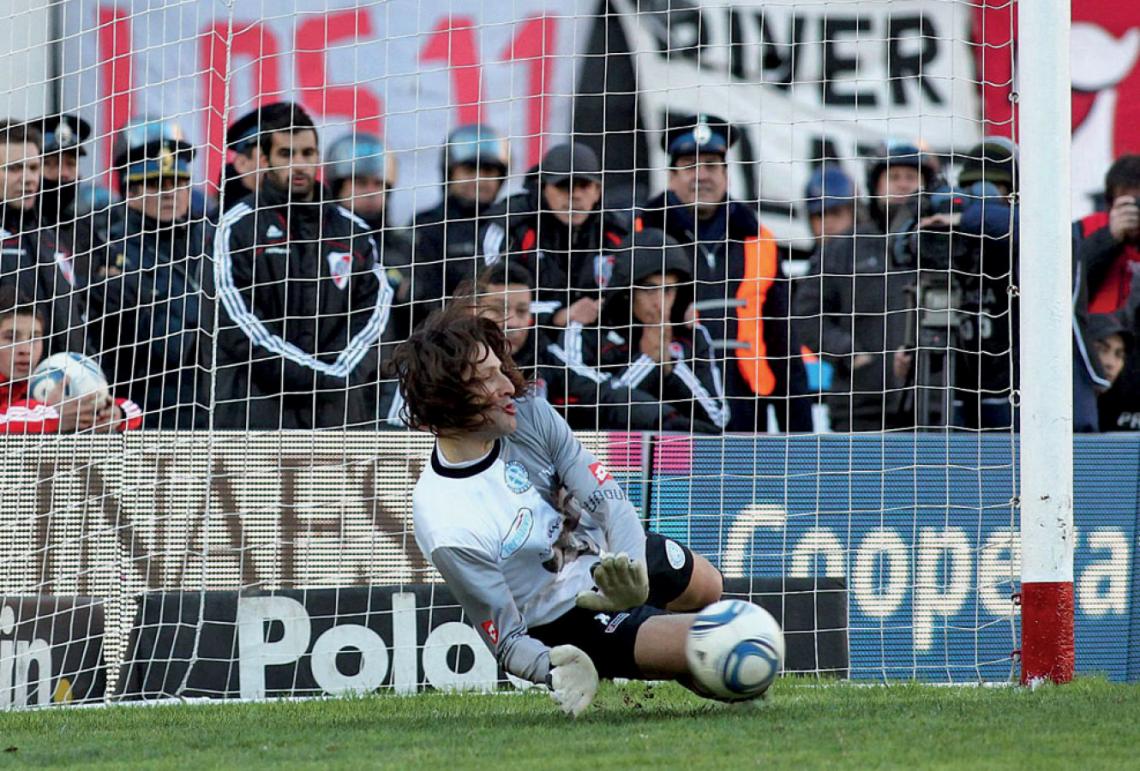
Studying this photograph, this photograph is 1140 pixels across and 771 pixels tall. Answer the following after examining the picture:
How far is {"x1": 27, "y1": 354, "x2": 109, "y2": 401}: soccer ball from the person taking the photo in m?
7.71

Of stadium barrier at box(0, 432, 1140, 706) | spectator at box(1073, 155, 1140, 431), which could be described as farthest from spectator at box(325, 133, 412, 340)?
spectator at box(1073, 155, 1140, 431)

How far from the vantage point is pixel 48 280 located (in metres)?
7.94

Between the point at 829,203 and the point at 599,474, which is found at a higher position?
the point at 829,203

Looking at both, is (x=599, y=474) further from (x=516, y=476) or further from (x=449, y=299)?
(x=449, y=299)

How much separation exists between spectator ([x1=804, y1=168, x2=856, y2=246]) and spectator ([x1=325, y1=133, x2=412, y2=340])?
2222 mm

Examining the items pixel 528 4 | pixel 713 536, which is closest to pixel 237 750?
pixel 713 536

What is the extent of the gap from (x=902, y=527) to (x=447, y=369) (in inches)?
137

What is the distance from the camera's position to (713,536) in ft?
24.9

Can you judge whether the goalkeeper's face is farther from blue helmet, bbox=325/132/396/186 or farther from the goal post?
blue helmet, bbox=325/132/396/186

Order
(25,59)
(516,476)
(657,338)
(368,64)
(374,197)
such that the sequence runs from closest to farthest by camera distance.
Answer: (516,476)
(657,338)
(374,197)
(25,59)
(368,64)

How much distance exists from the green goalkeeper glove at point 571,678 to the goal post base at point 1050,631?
7.35 ft

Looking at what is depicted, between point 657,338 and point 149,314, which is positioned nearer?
point 149,314

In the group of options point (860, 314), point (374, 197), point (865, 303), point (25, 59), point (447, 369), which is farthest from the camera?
point (25, 59)

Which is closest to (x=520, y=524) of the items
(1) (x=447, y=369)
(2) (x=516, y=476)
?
(2) (x=516, y=476)
